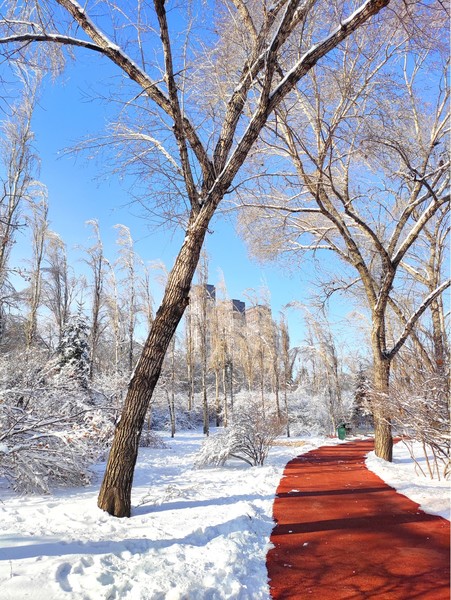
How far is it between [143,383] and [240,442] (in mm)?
6023

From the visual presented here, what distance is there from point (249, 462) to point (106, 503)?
19.5ft

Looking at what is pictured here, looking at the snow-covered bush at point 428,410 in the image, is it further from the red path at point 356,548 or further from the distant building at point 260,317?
the distant building at point 260,317

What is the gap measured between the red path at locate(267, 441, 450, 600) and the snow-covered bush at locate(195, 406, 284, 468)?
10.9ft

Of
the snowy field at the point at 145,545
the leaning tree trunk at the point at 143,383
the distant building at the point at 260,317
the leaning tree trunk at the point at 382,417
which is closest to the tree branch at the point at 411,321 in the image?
the leaning tree trunk at the point at 382,417

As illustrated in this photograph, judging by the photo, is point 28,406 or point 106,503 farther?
point 28,406

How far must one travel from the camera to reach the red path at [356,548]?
295 cm

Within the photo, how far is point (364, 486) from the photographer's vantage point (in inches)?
263

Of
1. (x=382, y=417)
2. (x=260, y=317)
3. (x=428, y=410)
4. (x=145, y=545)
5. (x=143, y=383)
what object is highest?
(x=260, y=317)

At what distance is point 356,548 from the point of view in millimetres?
3744

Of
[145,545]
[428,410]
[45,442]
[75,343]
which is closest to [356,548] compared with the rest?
[145,545]

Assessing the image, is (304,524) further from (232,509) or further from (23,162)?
(23,162)

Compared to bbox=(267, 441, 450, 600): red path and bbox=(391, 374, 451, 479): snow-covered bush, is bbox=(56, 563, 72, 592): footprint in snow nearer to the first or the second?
bbox=(267, 441, 450, 600): red path

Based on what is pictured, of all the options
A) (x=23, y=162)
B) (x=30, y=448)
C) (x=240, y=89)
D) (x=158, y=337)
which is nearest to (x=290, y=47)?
(x=240, y=89)

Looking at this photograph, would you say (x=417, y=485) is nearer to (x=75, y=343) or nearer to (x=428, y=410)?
(x=428, y=410)
